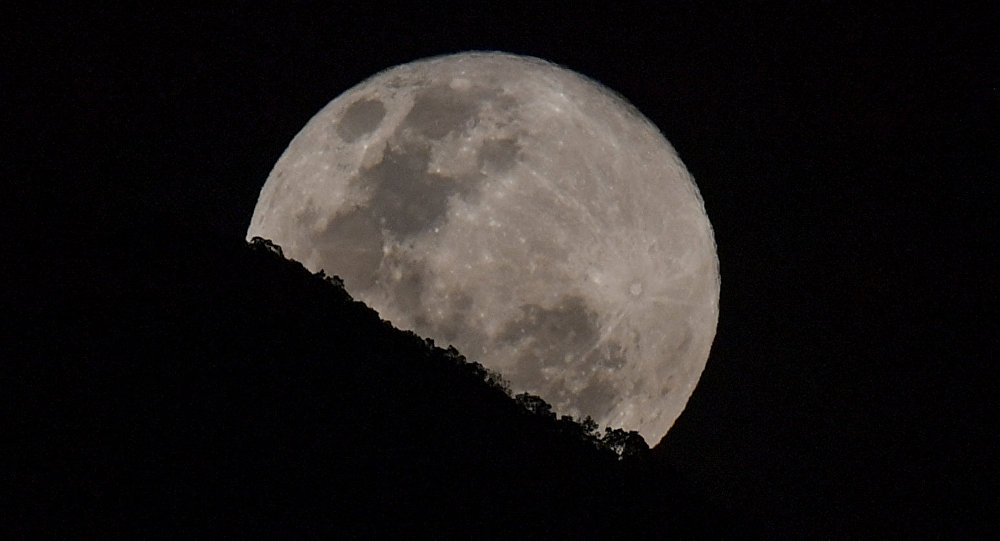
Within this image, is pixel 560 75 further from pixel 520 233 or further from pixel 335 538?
pixel 335 538

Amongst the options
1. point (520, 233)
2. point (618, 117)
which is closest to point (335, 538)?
point (520, 233)

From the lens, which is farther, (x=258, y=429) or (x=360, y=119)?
(x=360, y=119)

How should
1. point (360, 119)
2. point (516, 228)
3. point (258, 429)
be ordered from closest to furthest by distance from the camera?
point (258, 429), point (516, 228), point (360, 119)

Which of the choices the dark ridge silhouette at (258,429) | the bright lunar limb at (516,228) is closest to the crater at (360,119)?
the bright lunar limb at (516,228)

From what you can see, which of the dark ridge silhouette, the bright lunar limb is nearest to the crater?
the bright lunar limb

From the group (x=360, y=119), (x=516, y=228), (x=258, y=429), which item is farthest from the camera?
(x=360, y=119)

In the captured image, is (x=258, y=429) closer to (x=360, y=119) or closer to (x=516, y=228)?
(x=516, y=228)

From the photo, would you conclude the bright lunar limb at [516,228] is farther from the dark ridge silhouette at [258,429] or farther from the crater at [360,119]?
the dark ridge silhouette at [258,429]

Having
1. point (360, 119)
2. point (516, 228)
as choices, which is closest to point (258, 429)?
point (516, 228)

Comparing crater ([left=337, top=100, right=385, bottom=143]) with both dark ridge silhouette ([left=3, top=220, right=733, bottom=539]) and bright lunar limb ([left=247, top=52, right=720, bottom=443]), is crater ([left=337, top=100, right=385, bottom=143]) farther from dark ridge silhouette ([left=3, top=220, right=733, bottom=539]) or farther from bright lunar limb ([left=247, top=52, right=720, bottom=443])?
dark ridge silhouette ([left=3, top=220, right=733, bottom=539])
